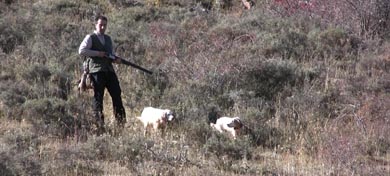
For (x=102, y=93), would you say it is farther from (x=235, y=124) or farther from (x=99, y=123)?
(x=235, y=124)

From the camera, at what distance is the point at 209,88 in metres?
9.70

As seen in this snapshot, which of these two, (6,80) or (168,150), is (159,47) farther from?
(168,150)

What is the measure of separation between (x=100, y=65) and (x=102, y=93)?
40 cm

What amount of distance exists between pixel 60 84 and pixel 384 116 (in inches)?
199

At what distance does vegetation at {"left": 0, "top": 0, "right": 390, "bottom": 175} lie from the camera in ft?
23.3

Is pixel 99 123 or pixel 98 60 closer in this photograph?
pixel 99 123

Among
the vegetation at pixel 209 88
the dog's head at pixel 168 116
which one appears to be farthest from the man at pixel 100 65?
the dog's head at pixel 168 116

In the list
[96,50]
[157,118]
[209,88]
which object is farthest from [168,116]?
[209,88]

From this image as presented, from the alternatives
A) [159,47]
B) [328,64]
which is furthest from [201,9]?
[328,64]

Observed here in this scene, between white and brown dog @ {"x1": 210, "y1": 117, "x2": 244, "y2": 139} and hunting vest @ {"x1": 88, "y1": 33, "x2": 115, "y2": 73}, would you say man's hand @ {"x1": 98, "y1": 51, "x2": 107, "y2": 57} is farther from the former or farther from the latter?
white and brown dog @ {"x1": 210, "y1": 117, "x2": 244, "y2": 139}

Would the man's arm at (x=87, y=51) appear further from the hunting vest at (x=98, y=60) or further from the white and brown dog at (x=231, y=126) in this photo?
the white and brown dog at (x=231, y=126)

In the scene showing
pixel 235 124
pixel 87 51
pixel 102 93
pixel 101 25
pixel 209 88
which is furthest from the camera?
pixel 209 88

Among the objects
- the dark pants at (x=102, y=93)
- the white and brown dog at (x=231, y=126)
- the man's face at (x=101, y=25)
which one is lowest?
the white and brown dog at (x=231, y=126)

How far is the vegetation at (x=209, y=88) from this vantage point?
711 centimetres
